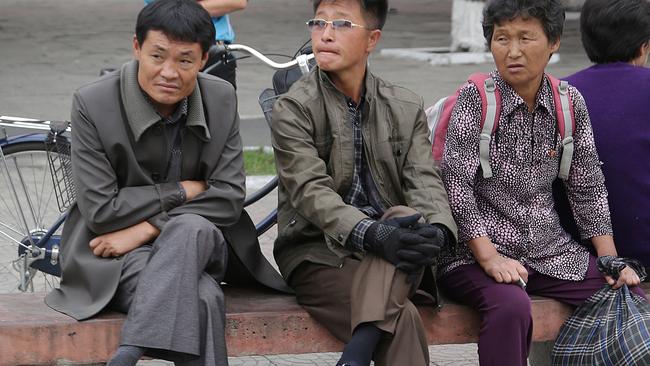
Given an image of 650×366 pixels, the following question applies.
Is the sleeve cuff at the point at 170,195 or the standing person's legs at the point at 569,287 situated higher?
the sleeve cuff at the point at 170,195

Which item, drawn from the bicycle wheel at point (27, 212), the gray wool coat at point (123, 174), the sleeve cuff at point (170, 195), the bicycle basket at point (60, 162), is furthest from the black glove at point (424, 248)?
the bicycle wheel at point (27, 212)

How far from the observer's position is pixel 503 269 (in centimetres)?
352

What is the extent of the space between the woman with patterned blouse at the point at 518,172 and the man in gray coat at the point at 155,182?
28.7 inches

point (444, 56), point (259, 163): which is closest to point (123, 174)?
point (259, 163)

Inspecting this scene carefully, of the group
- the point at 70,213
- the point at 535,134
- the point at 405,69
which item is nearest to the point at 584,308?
the point at 535,134

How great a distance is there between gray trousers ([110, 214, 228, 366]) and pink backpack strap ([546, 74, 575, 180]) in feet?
3.88

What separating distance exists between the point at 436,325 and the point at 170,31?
1.24 metres

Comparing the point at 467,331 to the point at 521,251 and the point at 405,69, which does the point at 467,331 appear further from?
the point at 405,69

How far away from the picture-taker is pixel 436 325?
361cm

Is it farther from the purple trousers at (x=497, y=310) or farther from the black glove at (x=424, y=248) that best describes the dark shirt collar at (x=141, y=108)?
the purple trousers at (x=497, y=310)

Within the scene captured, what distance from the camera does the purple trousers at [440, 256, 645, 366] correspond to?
11.1ft

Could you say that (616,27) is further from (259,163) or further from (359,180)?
(259,163)

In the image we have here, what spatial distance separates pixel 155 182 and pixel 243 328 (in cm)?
53

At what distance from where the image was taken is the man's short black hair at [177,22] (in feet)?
11.2
